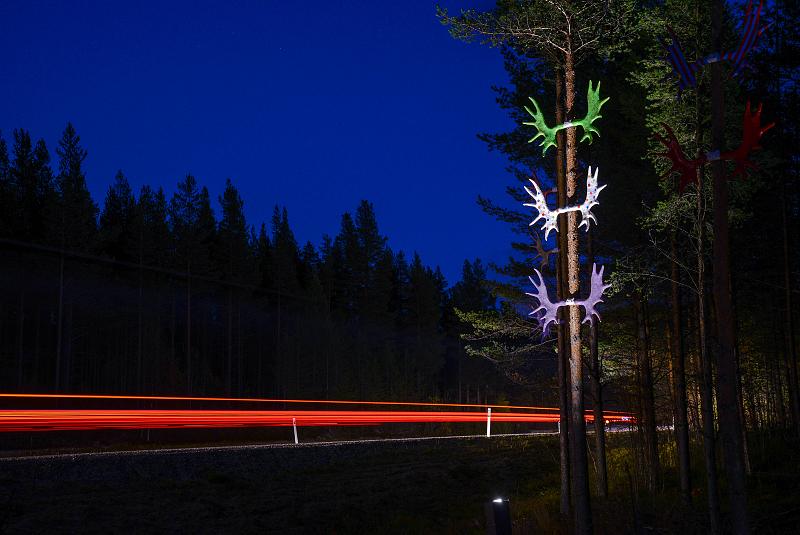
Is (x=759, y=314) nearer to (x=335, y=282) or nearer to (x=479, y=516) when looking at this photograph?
(x=479, y=516)

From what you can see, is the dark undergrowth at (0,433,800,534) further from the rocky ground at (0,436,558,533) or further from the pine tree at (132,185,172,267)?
the pine tree at (132,185,172,267)

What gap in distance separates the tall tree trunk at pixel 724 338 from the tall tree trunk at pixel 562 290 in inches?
119

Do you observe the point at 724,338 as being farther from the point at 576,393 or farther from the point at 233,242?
the point at 233,242

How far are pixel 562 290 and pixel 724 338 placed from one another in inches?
177

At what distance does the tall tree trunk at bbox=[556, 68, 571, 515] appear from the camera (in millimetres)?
12555

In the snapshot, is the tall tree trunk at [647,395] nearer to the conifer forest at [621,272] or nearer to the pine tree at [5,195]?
the conifer forest at [621,272]

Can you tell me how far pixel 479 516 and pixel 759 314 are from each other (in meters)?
19.0

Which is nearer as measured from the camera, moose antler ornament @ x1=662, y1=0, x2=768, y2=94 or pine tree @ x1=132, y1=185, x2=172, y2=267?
moose antler ornament @ x1=662, y1=0, x2=768, y2=94

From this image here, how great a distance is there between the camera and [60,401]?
4138cm

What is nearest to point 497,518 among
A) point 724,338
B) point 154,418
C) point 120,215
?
point 724,338

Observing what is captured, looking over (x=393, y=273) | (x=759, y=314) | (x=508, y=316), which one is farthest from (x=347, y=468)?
(x=393, y=273)

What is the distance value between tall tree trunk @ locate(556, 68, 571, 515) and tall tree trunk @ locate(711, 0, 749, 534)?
119 inches

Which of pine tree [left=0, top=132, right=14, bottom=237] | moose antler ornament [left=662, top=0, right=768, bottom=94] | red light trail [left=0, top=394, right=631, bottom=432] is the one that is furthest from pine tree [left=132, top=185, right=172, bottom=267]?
moose antler ornament [left=662, top=0, right=768, bottom=94]

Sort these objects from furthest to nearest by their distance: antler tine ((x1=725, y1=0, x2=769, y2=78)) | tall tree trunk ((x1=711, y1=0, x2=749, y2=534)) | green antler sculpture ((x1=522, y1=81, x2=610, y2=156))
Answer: green antler sculpture ((x1=522, y1=81, x2=610, y2=156)) < tall tree trunk ((x1=711, y1=0, x2=749, y2=534)) < antler tine ((x1=725, y1=0, x2=769, y2=78))
